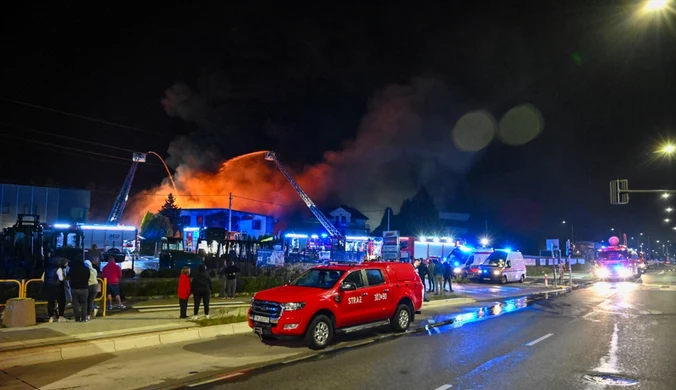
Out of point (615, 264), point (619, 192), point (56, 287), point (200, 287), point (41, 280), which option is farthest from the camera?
point (615, 264)

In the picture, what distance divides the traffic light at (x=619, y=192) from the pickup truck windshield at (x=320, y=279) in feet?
56.7

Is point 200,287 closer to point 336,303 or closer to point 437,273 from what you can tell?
point 336,303

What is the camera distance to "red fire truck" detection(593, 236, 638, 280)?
3944 cm

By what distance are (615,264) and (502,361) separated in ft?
120

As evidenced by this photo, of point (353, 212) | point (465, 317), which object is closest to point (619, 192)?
point (465, 317)

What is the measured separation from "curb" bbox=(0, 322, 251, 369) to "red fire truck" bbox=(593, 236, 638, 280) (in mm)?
36783

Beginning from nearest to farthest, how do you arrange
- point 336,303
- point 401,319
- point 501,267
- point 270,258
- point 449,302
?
point 336,303 → point 401,319 → point 449,302 → point 501,267 → point 270,258

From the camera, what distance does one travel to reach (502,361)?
8.71 m

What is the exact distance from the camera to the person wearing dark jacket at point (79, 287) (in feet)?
39.4

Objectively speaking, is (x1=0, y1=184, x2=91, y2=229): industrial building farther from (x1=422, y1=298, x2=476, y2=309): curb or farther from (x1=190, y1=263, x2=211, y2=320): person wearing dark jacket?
(x1=422, y1=298, x2=476, y2=309): curb

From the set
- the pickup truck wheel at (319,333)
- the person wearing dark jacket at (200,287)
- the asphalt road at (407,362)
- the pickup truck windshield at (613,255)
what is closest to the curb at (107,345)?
the asphalt road at (407,362)

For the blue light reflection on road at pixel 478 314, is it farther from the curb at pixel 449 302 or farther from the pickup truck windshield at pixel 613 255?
the pickup truck windshield at pixel 613 255

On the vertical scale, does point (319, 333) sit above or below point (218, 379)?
above

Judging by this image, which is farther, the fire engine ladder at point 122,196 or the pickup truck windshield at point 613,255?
the fire engine ladder at point 122,196
